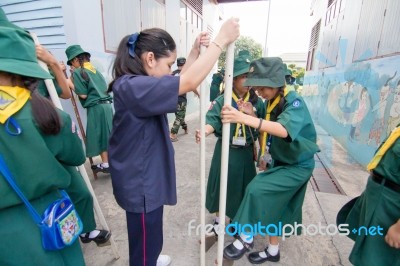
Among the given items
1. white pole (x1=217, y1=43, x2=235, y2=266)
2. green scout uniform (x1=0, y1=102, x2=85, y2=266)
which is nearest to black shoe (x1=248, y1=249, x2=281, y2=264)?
white pole (x1=217, y1=43, x2=235, y2=266)

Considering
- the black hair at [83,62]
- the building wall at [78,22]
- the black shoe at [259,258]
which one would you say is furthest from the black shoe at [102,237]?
the building wall at [78,22]

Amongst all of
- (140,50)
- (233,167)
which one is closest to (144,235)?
(140,50)

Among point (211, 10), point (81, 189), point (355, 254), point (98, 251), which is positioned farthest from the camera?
point (211, 10)

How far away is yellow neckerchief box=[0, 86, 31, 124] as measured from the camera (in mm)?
953

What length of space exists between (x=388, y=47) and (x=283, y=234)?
13.0ft

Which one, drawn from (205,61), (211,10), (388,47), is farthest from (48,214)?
(211,10)

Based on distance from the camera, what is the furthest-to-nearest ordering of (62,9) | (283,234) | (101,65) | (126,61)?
(101,65), (62,9), (283,234), (126,61)

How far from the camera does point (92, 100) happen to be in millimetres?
3590

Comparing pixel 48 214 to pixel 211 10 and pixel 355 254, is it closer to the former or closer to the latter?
pixel 355 254

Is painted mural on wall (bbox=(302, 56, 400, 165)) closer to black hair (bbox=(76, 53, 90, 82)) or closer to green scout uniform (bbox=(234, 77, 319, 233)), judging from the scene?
green scout uniform (bbox=(234, 77, 319, 233))

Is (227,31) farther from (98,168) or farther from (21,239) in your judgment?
(98,168)

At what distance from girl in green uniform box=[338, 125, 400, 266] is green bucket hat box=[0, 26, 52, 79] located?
180cm

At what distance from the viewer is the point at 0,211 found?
1.03 m

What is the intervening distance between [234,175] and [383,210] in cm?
121
